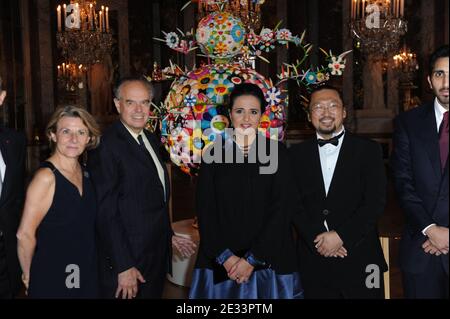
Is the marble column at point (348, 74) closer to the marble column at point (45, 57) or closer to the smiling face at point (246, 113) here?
the marble column at point (45, 57)

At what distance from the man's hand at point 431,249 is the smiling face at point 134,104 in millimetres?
1551

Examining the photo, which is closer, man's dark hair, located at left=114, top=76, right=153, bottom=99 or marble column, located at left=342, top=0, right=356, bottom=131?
man's dark hair, located at left=114, top=76, right=153, bottom=99

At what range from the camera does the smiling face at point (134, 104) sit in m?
2.75

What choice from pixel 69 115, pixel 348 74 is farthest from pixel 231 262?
pixel 348 74

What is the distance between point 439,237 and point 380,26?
641 centimetres

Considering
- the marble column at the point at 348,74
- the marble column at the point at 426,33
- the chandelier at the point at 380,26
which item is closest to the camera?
the chandelier at the point at 380,26

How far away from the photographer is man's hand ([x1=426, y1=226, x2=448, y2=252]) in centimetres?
242

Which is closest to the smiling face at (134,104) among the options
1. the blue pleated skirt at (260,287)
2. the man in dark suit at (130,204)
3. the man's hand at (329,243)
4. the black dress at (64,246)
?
the man in dark suit at (130,204)

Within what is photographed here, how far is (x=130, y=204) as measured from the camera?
8.78ft

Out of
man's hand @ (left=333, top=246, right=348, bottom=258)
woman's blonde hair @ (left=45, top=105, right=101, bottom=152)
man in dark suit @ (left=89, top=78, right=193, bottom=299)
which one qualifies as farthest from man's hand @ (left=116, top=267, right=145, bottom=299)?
man's hand @ (left=333, top=246, right=348, bottom=258)

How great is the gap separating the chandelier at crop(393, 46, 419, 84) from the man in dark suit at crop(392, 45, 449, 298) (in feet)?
33.2

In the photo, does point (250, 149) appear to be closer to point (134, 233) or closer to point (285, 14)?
point (134, 233)

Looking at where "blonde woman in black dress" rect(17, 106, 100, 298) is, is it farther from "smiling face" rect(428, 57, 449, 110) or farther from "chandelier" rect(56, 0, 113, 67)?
"chandelier" rect(56, 0, 113, 67)
